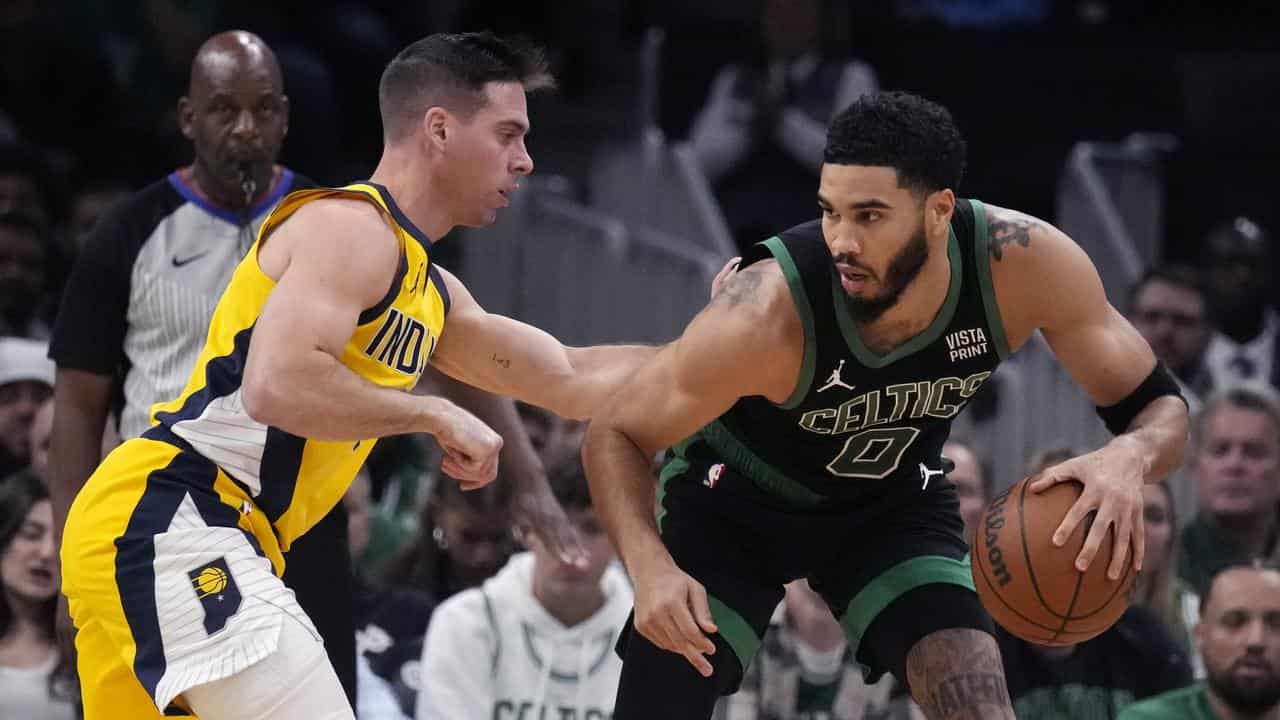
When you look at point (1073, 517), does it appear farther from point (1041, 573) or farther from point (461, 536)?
point (461, 536)

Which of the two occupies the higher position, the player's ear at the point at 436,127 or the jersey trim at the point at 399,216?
the player's ear at the point at 436,127

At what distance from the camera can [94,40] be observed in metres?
11.1

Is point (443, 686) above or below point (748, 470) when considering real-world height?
below

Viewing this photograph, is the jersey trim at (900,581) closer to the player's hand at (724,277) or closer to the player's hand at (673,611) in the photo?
the player's hand at (673,611)

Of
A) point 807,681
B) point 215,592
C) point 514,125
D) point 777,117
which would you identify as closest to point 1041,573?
point 514,125

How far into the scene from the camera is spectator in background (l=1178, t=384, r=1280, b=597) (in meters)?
7.47

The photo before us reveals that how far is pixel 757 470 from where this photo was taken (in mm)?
4781

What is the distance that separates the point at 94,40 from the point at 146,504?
A: 7.68 meters

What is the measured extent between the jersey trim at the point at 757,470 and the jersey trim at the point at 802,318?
0.32 m

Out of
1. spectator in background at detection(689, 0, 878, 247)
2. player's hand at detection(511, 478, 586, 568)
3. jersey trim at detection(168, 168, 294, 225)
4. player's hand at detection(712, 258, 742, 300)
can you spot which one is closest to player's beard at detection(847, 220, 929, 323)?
player's hand at detection(712, 258, 742, 300)

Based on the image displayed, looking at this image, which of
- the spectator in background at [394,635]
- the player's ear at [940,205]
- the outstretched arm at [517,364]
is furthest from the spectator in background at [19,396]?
the player's ear at [940,205]

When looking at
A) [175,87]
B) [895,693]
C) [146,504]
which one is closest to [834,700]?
[895,693]

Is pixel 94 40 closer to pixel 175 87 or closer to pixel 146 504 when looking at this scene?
pixel 175 87

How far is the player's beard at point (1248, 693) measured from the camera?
20.1 feet
